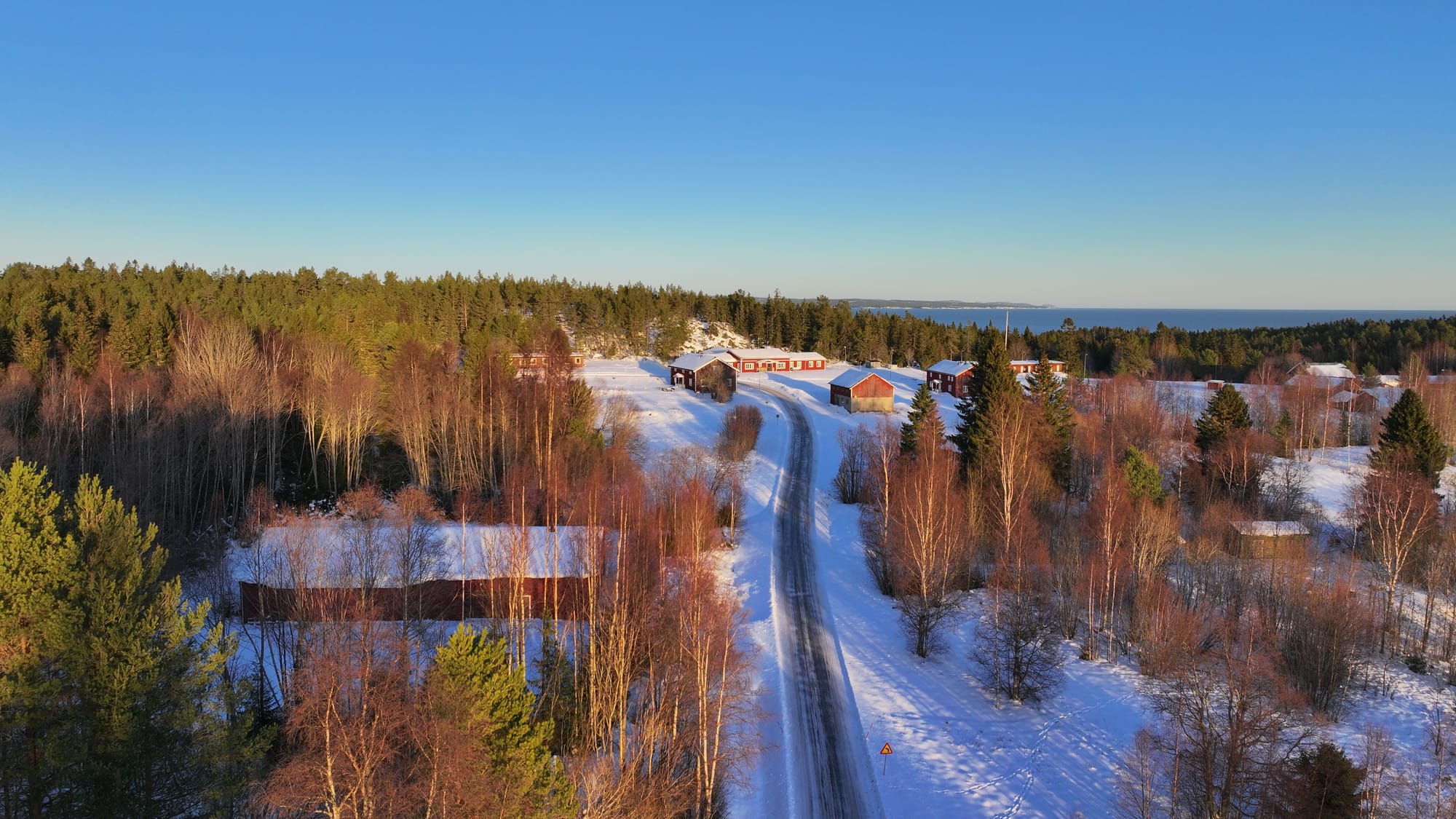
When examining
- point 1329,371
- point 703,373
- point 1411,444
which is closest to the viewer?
point 1411,444

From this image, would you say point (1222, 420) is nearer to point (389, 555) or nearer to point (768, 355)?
point (389, 555)

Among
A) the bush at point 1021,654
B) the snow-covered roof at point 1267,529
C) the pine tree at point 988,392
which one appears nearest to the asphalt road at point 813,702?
the bush at point 1021,654

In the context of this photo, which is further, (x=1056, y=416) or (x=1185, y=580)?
(x=1056, y=416)

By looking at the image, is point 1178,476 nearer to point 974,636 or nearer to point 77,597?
point 974,636

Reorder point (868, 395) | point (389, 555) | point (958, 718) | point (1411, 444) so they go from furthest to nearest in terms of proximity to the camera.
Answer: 1. point (868, 395)
2. point (1411, 444)
3. point (389, 555)
4. point (958, 718)

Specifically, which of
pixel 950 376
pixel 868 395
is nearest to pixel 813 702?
pixel 868 395

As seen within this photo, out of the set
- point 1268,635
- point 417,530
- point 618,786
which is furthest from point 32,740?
point 1268,635
